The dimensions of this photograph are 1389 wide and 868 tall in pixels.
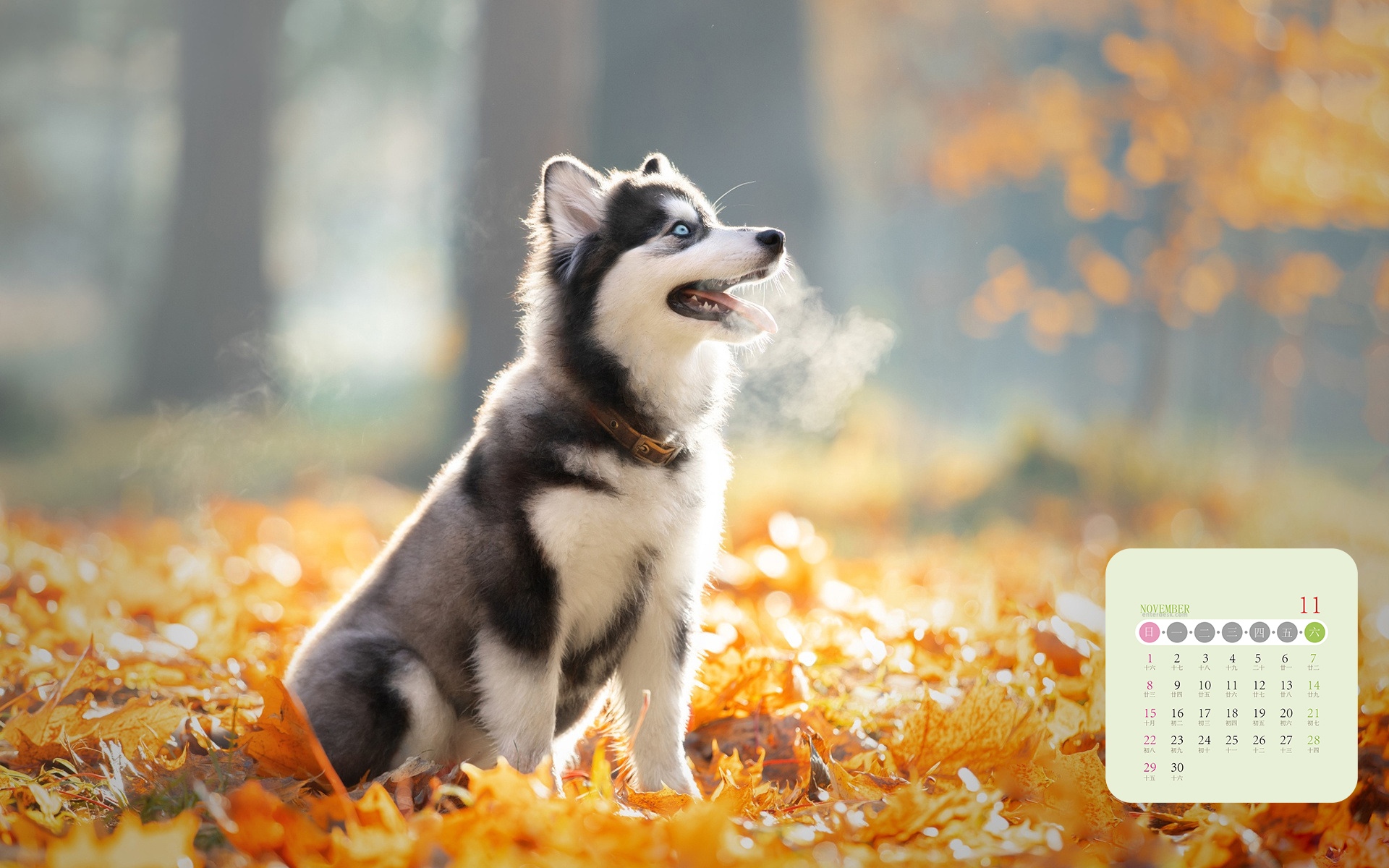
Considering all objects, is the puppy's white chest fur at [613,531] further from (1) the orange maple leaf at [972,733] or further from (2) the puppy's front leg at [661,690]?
(1) the orange maple leaf at [972,733]

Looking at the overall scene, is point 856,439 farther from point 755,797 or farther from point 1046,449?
point 755,797

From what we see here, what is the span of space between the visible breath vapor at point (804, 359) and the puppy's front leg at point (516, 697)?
1.00 metres

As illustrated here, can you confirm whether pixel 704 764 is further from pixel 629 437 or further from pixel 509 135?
pixel 509 135

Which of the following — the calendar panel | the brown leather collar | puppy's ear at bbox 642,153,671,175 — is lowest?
the calendar panel

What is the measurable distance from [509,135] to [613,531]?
110 inches

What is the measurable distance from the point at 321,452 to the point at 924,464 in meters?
4.26

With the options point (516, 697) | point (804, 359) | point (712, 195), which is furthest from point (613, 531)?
point (804, 359)

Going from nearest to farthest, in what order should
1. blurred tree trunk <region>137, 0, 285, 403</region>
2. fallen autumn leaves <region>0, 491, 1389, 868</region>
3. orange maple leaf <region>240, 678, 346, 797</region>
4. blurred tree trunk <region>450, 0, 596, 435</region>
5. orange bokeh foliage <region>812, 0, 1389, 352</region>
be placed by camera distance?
fallen autumn leaves <region>0, 491, 1389, 868</region>, orange maple leaf <region>240, 678, 346, 797</region>, blurred tree trunk <region>450, 0, 596, 435</region>, orange bokeh foliage <region>812, 0, 1389, 352</region>, blurred tree trunk <region>137, 0, 285, 403</region>

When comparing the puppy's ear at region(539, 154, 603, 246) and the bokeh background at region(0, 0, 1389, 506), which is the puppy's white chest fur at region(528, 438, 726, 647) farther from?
the bokeh background at region(0, 0, 1389, 506)

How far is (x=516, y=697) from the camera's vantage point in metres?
2.01

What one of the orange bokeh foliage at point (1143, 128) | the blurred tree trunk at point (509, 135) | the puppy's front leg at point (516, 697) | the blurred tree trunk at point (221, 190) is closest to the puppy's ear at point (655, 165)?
the puppy's front leg at point (516, 697)

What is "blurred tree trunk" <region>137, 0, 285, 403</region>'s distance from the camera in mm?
7141

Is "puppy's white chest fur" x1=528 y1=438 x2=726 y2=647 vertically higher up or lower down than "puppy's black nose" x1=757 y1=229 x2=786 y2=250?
lower down

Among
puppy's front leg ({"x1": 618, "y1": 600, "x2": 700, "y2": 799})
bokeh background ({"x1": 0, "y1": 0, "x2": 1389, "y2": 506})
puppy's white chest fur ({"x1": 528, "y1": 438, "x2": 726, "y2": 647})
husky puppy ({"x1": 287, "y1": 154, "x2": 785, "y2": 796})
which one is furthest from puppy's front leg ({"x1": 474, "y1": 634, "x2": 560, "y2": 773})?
bokeh background ({"x1": 0, "y1": 0, "x2": 1389, "y2": 506})
